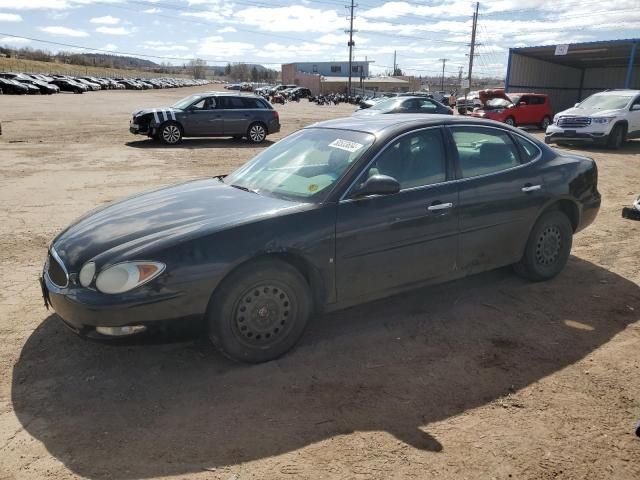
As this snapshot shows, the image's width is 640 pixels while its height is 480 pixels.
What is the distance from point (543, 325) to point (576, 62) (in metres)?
33.8

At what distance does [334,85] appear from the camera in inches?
3617

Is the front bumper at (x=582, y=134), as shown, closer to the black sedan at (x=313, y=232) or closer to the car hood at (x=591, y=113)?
the car hood at (x=591, y=113)

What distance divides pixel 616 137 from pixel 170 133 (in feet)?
43.8

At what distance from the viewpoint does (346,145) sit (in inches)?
157

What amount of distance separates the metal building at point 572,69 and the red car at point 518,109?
5.79m

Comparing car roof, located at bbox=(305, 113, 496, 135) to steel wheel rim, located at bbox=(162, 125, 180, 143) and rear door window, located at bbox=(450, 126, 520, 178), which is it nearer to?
rear door window, located at bbox=(450, 126, 520, 178)

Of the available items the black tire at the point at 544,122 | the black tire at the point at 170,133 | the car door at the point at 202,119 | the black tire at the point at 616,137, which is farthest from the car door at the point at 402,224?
the black tire at the point at 544,122

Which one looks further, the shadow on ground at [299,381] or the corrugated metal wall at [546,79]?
the corrugated metal wall at [546,79]

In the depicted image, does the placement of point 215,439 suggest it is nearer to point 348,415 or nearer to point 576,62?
point 348,415

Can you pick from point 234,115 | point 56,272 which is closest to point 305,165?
point 56,272

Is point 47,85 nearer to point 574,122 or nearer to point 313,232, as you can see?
point 574,122

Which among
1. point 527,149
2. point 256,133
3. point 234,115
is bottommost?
point 256,133

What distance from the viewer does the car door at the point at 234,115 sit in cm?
1642

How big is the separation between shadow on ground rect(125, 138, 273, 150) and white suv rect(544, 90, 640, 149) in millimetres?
9084
